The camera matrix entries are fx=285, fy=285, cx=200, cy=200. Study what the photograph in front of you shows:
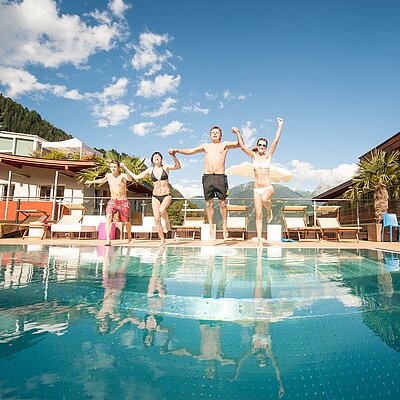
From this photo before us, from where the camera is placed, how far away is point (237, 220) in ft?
34.8

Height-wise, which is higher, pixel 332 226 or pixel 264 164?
pixel 264 164

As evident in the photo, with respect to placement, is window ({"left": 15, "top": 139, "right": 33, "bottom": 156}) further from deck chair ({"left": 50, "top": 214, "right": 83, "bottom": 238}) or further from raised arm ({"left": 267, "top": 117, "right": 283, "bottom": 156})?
raised arm ({"left": 267, "top": 117, "right": 283, "bottom": 156})

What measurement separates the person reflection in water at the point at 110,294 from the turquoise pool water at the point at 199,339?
1cm

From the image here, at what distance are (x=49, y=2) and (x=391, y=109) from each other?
28782 mm

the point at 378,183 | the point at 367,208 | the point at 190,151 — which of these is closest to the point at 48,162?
the point at 190,151

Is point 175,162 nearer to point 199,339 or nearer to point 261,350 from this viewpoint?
point 199,339

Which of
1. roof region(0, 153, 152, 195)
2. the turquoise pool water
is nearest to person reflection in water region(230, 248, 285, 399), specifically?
the turquoise pool water

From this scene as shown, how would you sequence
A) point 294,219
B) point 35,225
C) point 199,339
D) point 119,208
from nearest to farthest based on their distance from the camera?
1. point 199,339
2. point 119,208
3. point 35,225
4. point 294,219

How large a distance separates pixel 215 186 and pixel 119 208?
8.69ft

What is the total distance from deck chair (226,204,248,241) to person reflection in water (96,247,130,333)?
7396 mm

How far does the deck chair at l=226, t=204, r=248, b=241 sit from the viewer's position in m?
10.4

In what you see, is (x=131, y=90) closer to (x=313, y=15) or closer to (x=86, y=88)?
(x=86, y=88)

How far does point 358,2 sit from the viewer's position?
49.3 feet

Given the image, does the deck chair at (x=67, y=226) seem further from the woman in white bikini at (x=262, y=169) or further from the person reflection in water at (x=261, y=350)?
the person reflection in water at (x=261, y=350)
